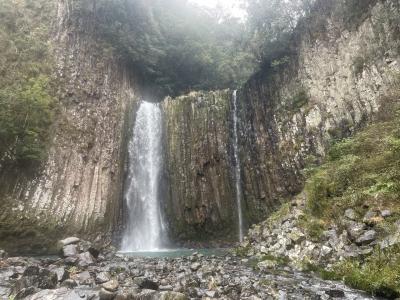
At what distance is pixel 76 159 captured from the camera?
22016 mm

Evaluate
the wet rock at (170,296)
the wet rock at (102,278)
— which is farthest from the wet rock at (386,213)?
the wet rock at (102,278)

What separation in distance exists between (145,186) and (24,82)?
32.2ft

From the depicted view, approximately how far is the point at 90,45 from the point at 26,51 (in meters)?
5.49

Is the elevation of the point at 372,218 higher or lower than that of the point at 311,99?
lower

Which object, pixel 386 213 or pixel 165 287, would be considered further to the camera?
pixel 386 213

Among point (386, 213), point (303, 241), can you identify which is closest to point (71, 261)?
point (303, 241)

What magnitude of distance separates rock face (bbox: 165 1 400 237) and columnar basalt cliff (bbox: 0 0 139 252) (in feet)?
13.4

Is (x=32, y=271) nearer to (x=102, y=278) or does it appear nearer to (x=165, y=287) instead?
(x=102, y=278)

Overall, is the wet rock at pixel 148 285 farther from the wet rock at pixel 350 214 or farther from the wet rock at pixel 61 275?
the wet rock at pixel 350 214

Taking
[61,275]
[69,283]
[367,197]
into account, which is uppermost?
[367,197]

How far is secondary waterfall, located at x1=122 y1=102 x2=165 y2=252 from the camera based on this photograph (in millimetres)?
23188

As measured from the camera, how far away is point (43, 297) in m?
7.03

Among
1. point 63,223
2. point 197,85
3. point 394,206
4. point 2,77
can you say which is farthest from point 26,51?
point 394,206

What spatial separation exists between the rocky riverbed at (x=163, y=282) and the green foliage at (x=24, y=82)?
809cm
